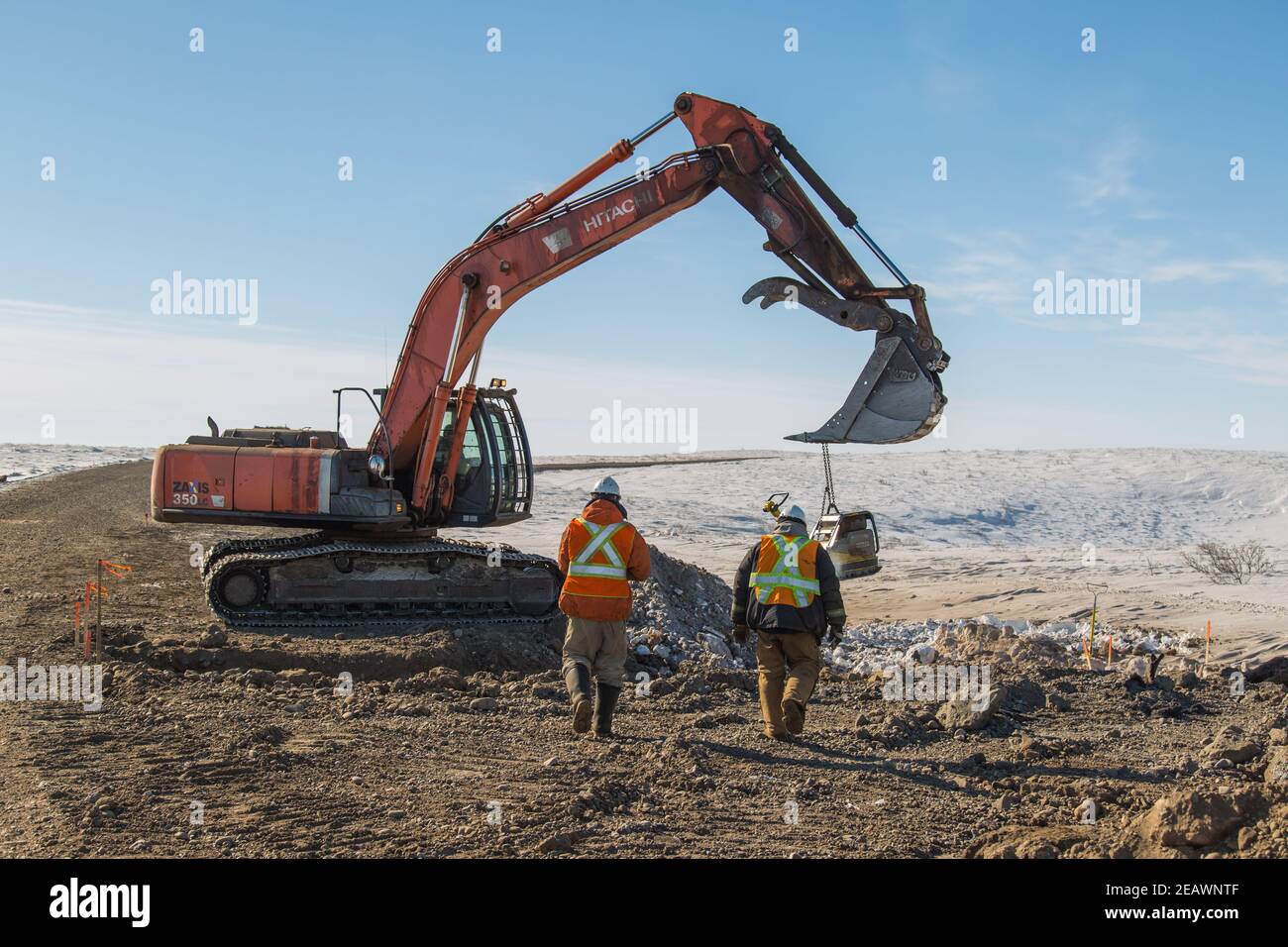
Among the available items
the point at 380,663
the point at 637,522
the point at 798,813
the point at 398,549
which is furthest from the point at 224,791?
the point at 637,522

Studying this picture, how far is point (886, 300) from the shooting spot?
11969 mm

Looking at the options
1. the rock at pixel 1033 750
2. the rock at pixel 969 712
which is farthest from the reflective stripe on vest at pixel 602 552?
the rock at pixel 1033 750

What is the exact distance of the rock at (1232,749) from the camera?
823 centimetres

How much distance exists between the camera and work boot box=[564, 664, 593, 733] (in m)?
8.71

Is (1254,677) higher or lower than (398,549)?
lower

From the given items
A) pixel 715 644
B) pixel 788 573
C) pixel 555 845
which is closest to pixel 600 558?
pixel 788 573

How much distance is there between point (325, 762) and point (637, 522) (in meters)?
26.3

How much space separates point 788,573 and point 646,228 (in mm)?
5557

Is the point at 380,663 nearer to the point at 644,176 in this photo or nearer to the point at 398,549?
the point at 398,549

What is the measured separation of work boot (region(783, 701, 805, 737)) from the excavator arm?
10.6 feet

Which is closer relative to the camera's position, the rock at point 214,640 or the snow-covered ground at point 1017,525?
the rock at point 214,640

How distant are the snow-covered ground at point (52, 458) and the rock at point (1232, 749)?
129 ft

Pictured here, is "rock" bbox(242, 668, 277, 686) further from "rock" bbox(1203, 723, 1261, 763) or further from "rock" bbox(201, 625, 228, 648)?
"rock" bbox(1203, 723, 1261, 763)

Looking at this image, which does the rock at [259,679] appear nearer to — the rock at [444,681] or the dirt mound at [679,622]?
the rock at [444,681]
